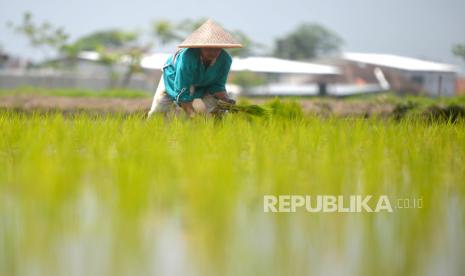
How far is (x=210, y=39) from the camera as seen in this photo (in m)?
4.28

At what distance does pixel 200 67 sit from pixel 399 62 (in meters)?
25.3

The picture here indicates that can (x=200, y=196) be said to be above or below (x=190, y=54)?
below

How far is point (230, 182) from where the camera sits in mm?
2402

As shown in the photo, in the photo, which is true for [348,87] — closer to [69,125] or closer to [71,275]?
[69,125]

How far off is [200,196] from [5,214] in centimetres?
58

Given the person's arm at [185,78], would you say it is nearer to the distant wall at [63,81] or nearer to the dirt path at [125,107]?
the dirt path at [125,107]

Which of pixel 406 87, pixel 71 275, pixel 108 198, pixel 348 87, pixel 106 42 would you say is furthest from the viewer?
pixel 106 42

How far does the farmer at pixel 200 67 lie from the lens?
4.33 meters

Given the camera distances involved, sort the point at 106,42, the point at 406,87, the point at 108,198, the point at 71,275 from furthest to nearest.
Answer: the point at 106,42 → the point at 406,87 → the point at 108,198 → the point at 71,275

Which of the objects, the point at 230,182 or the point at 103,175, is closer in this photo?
the point at 230,182

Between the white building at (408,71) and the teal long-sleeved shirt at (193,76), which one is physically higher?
the teal long-sleeved shirt at (193,76)

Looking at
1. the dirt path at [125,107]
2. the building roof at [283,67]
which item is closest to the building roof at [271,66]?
the building roof at [283,67]

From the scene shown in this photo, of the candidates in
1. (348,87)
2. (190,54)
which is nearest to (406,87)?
(348,87)

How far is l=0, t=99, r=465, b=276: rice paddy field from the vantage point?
5.99 feet
